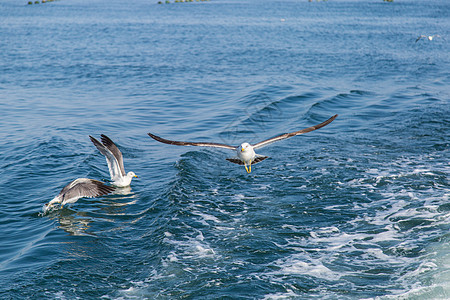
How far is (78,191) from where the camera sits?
1329 cm

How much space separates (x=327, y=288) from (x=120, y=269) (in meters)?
4.50

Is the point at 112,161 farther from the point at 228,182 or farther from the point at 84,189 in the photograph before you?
the point at 228,182

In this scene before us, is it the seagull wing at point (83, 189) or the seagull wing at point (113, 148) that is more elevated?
the seagull wing at point (113, 148)

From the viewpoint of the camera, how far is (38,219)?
13008 millimetres

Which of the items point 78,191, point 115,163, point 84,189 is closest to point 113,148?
point 115,163

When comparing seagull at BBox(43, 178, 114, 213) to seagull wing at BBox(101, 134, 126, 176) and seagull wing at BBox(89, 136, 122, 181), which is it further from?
seagull wing at BBox(101, 134, 126, 176)

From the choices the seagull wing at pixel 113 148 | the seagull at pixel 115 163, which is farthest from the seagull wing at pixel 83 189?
the seagull wing at pixel 113 148

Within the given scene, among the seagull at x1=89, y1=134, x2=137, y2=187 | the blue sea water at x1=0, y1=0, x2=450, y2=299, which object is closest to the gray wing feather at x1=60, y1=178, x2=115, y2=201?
the blue sea water at x1=0, y1=0, x2=450, y2=299

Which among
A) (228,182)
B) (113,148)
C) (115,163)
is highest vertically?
(113,148)

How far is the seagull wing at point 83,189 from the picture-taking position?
13.1 metres

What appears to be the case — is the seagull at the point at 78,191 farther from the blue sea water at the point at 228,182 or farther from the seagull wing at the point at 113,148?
the seagull wing at the point at 113,148

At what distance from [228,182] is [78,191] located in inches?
191

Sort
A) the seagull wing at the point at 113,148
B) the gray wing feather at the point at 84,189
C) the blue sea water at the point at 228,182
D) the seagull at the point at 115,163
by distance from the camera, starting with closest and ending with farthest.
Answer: the blue sea water at the point at 228,182, the gray wing feather at the point at 84,189, the seagull wing at the point at 113,148, the seagull at the point at 115,163

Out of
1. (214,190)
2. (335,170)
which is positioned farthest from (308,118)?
(214,190)
